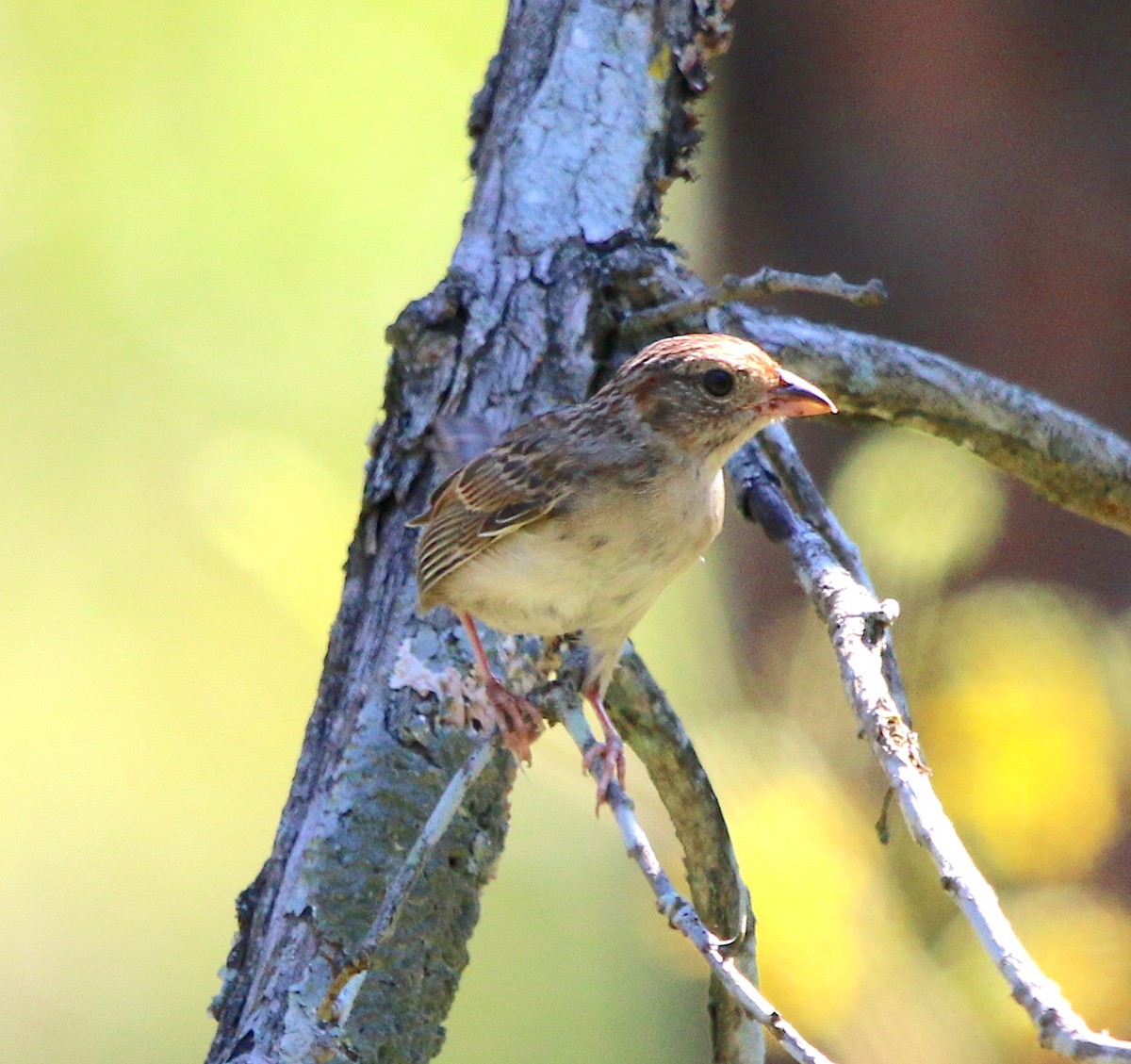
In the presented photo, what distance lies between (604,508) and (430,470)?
1.98ft

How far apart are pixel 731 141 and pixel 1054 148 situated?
1291 millimetres

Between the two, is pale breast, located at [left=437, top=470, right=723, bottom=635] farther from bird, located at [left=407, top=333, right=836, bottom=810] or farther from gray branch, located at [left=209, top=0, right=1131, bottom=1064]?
gray branch, located at [left=209, top=0, right=1131, bottom=1064]

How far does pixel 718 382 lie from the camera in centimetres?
359

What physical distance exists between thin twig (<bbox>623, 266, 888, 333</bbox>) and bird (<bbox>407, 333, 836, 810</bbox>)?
11cm

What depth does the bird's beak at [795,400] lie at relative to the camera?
3479 mm

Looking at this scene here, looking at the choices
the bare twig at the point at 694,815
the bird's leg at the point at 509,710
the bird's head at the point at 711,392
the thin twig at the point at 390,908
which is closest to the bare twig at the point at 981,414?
the bird's head at the point at 711,392

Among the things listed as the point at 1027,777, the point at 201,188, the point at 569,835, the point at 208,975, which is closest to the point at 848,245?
the point at 1027,777

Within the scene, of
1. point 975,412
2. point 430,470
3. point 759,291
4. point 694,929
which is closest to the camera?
point 694,929

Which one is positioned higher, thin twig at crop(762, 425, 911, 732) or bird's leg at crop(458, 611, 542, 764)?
thin twig at crop(762, 425, 911, 732)

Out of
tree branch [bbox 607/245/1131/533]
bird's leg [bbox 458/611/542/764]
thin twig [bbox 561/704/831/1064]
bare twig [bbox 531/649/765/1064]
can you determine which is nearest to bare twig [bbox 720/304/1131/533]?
tree branch [bbox 607/245/1131/533]

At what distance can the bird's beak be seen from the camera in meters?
3.48

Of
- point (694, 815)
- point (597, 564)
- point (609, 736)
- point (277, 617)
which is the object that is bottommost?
point (694, 815)

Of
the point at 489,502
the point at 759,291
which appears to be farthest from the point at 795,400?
the point at 489,502

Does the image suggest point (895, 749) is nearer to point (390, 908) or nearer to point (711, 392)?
point (390, 908)
